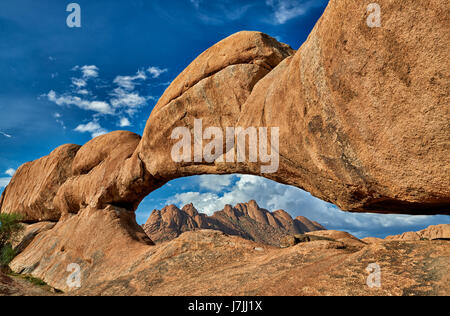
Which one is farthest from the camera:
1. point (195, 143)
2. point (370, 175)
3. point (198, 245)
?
point (195, 143)

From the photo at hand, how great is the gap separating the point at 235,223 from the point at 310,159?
9895 cm

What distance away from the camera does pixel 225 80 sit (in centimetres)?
1302

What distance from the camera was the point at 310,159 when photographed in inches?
346

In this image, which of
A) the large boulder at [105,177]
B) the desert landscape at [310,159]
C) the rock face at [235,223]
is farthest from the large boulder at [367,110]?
the rock face at [235,223]

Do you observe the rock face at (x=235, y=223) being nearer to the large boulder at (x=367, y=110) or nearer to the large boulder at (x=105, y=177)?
the large boulder at (x=105, y=177)

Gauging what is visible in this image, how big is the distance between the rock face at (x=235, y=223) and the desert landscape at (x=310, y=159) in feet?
218

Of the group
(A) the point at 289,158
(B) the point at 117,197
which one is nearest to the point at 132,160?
(B) the point at 117,197

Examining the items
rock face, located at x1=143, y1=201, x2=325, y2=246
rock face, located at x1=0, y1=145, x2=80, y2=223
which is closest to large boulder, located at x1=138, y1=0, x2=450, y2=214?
rock face, located at x1=0, y1=145, x2=80, y2=223

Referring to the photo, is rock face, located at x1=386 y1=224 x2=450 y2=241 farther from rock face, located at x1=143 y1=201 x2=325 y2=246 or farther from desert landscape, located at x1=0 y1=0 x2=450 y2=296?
rock face, located at x1=143 y1=201 x2=325 y2=246

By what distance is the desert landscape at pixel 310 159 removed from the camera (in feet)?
19.0

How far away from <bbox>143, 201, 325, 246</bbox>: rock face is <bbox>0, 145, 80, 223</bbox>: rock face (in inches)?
2050
